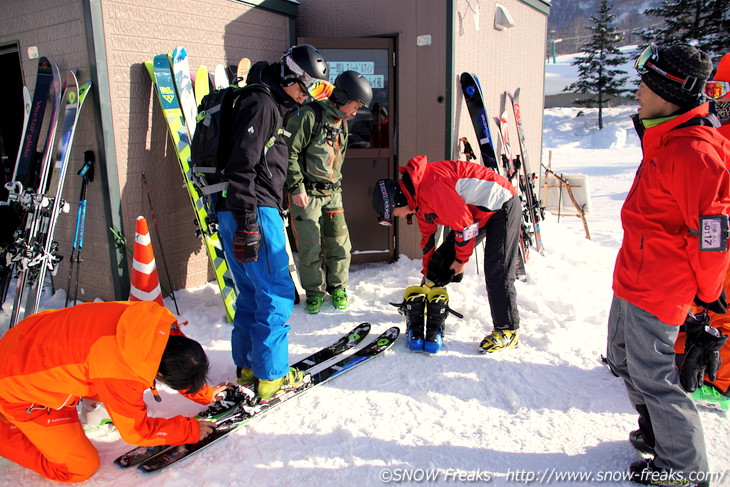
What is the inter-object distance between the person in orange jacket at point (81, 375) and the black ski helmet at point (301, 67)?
1.42 m

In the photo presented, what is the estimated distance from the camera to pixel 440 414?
2852 mm

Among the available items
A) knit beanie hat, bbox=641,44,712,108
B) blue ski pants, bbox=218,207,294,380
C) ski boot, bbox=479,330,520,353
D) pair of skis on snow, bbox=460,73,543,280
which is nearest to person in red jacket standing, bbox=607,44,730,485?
knit beanie hat, bbox=641,44,712,108

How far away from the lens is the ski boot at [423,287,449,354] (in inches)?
140

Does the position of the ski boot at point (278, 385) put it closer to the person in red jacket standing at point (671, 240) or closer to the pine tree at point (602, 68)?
the person in red jacket standing at point (671, 240)

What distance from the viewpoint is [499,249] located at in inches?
137

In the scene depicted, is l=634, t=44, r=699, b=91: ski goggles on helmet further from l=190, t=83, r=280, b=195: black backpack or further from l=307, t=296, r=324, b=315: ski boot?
l=307, t=296, r=324, b=315: ski boot

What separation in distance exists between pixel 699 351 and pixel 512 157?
4.68m

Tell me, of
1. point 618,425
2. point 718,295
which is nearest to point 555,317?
point 618,425

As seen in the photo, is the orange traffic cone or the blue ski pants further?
the orange traffic cone

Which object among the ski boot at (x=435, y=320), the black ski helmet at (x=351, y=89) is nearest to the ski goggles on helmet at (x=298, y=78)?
the black ski helmet at (x=351, y=89)

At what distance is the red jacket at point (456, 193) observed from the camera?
3.20 meters

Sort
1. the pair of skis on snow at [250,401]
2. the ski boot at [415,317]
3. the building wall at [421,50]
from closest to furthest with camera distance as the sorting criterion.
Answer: the pair of skis on snow at [250,401] < the ski boot at [415,317] < the building wall at [421,50]

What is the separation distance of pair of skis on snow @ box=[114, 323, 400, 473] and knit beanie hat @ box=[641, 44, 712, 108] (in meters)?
2.34

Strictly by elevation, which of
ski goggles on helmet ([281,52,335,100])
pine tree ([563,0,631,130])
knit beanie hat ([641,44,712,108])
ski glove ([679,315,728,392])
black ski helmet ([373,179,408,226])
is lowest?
ski glove ([679,315,728,392])
